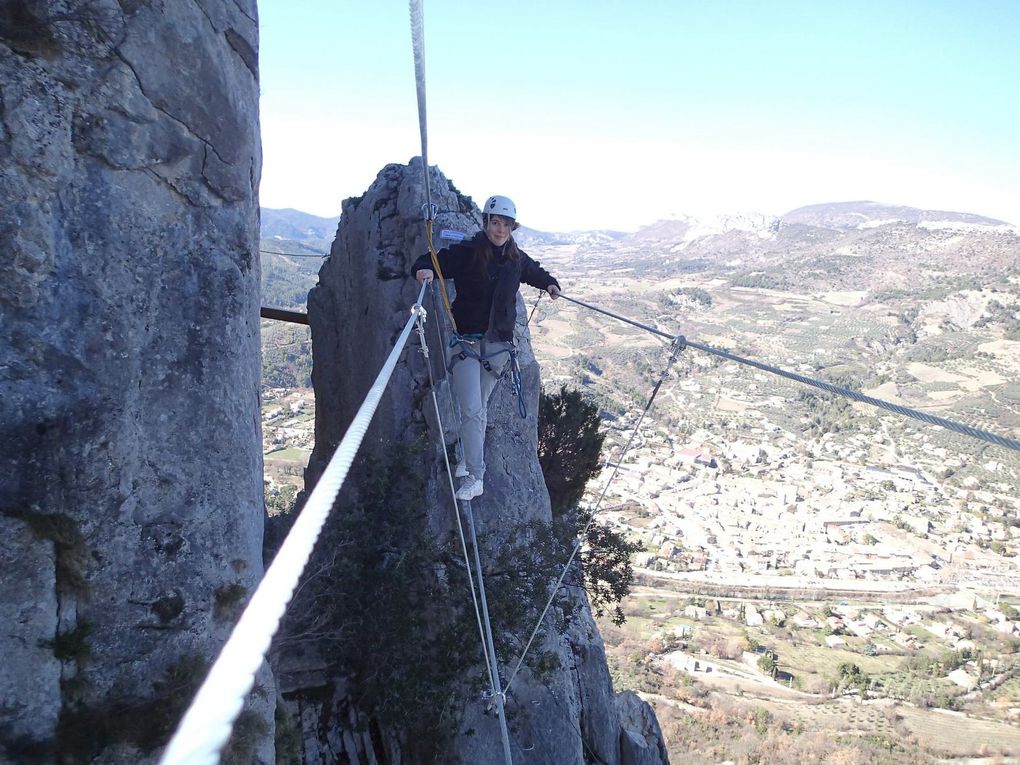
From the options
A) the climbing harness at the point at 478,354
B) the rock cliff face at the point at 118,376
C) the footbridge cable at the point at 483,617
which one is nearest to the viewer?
the rock cliff face at the point at 118,376

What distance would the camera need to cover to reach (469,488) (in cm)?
778

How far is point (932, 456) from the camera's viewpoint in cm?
9712

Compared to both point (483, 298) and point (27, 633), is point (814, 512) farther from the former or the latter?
point (27, 633)

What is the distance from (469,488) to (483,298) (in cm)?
238

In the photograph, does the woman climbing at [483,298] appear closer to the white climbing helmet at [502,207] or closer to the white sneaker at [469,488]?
the white climbing helmet at [502,207]

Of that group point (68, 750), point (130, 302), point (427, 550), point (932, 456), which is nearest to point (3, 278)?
point (130, 302)

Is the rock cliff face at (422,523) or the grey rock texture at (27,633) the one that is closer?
the grey rock texture at (27,633)

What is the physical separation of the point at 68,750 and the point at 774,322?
148888 millimetres

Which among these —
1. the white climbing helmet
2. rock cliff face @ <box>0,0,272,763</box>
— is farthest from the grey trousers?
rock cliff face @ <box>0,0,272,763</box>

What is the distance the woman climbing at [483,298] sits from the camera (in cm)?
674

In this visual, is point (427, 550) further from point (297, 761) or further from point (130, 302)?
point (130, 302)

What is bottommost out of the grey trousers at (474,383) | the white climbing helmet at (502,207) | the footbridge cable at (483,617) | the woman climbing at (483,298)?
the footbridge cable at (483,617)

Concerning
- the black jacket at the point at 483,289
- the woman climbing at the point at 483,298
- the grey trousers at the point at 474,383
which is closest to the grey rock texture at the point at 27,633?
the woman climbing at the point at 483,298

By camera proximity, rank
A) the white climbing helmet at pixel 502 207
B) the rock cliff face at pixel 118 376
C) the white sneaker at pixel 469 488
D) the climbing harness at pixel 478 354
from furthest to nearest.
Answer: the white sneaker at pixel 469 488
the climbing harness at pixel 478 354
the white climbing helmet at pixel 502 207
the rock cliff face at pixel 118 376
